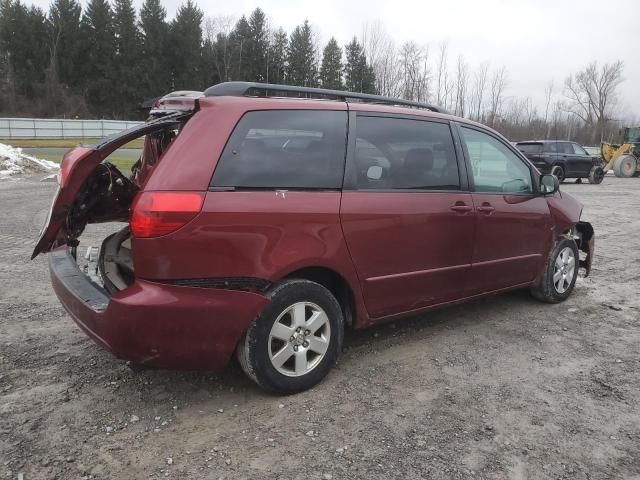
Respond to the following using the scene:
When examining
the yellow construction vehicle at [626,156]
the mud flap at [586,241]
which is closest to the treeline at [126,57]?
the yellow construction vehicle at [626,156]

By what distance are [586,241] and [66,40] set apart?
66.5 metres

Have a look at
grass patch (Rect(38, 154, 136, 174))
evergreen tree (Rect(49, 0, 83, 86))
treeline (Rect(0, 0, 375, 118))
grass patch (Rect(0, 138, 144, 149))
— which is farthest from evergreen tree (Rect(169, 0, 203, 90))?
grass patch (Rect(38, 154, 136, 174))

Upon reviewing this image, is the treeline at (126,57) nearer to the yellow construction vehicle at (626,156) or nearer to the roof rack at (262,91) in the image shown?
the yellow construction vehicle at (626,156)

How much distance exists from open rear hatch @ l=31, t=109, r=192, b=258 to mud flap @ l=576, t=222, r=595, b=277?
435 cm

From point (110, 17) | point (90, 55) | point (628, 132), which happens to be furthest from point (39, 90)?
point (628, 132)

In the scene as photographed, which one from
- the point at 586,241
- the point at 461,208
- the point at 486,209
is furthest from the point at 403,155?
the point at 586,241

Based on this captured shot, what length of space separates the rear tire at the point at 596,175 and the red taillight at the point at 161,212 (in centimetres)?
2164

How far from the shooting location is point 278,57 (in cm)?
6494

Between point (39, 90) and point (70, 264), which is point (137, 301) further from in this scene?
point (39, 90)

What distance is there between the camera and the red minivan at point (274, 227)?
2.76 meters

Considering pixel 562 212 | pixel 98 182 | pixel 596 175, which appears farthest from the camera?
pixel 596 175

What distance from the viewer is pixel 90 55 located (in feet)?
194

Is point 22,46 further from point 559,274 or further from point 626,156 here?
point 559,274

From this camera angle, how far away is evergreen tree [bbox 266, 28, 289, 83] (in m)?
63.6
